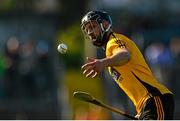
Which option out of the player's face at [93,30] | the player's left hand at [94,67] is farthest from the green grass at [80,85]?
the player's left hand at [94,67]

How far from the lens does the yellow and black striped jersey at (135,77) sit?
997cm

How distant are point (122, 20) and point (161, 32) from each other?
8.31ft

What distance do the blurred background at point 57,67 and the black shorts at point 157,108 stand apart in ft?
28.7

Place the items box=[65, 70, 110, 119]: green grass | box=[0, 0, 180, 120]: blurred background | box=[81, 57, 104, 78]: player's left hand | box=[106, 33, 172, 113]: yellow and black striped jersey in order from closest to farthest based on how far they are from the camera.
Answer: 1. box=[81, 57, 104, 78]: player's left hand
2. box=[106, 33, 172, 113]: yellow and black striped jersey
3. box=[0, 0, 180, 120]: blurred background
4. box=[65, 70, 110, 119]: green grass

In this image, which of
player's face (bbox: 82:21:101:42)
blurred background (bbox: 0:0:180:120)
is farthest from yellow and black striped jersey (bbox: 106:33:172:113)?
blurred background (bbox: 0:0:180:120)

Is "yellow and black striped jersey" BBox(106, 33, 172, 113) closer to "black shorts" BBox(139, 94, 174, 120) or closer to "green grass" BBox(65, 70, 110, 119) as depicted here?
"black shorts" BBox(139, 94, 174, 120)

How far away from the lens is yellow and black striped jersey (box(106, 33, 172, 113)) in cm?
997

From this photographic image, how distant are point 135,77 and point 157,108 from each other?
420 millimetres

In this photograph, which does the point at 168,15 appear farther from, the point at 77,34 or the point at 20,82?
the point at 20,82

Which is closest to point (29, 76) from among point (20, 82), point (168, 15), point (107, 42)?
point (20, 82)

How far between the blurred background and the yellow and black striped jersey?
877cm

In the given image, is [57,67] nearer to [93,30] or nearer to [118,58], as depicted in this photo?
[93,30]

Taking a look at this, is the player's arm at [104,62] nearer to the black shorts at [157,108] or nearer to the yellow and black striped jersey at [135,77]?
the yellow and black striped jersey at [135,77]

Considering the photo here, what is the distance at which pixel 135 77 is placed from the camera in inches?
394
